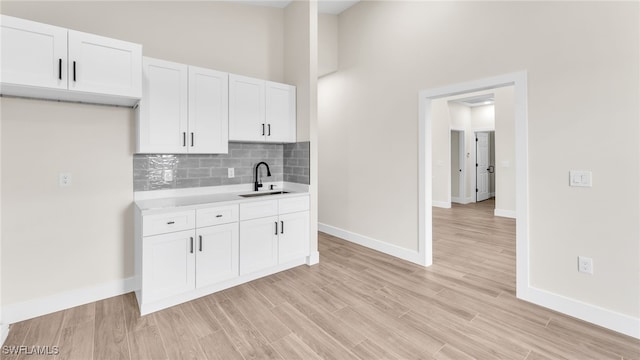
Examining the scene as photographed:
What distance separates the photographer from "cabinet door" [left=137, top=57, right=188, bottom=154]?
8.77 feet

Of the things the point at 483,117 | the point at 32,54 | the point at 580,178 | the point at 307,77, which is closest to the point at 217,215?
the point at 32,54

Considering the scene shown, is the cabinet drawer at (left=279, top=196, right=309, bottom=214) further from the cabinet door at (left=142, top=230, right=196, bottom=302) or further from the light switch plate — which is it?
the light switch plate

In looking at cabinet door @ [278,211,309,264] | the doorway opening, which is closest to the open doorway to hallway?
the doorway opening

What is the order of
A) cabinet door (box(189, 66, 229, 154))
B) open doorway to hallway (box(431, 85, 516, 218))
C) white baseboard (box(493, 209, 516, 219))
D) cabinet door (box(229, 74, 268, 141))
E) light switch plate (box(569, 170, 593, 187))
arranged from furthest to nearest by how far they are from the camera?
open doorway to hallway (box(431, 85, 516, 218)) → white baseboard (box(493, 209, 516, 219)) → cabinet door (box(229, 74, 268, 141)) → cabinet door (box(189, 66, 229, 154)) → light switch plate (box(569, 170, 593, 187))

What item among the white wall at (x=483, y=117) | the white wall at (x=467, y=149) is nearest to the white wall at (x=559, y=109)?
the white wall at (x=467, y=149)

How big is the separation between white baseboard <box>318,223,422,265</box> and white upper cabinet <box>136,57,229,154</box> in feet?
7.99

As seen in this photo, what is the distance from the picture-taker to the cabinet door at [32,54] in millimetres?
1913

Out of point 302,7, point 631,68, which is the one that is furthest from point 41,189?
point 631,68

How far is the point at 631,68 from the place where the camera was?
6.94ft

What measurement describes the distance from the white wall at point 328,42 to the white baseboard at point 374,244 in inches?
108

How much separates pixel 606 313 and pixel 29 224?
4.79 m

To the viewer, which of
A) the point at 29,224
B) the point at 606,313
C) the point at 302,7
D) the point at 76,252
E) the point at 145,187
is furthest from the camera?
the point at 302,7

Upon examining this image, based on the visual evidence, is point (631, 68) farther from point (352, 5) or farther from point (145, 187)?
point (145, 187)

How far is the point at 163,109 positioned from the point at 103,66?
0.59 meters
